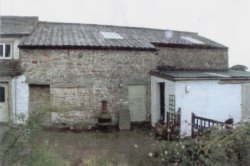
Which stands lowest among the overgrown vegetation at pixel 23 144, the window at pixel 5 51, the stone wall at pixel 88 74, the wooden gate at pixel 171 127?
the wooden gate at pixel 171 127

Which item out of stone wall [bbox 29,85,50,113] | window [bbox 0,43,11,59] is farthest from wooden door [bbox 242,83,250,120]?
window [bbox 0,43,11,59]

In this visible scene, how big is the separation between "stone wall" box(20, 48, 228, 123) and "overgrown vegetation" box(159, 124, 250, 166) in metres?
9.14

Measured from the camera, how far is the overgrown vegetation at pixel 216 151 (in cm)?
809

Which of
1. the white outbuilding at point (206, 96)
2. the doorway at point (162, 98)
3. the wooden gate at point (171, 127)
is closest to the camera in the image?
the wooden gate at point (171, 127)

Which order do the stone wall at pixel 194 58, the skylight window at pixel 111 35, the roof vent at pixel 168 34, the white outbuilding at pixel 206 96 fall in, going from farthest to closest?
the roof vent at pixel 168 34, the stone wall at pixel 194 58, the skylight window at pixel 111 35, the white outbuilding at pixel 206 96

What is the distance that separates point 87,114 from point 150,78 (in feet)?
12.3

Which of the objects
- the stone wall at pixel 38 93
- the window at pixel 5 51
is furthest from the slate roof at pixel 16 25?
the stone wall at pixel 38 93

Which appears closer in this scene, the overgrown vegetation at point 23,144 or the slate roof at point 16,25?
the overgrown vegetation at point 23,144

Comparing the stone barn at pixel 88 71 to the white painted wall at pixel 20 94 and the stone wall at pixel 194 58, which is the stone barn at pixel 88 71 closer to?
the white painted wall at pixel 20 94

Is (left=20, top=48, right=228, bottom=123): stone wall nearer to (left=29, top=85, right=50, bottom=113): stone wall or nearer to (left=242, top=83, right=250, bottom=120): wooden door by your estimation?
(left=29, top=85, right=50, bottom=113): stone wall

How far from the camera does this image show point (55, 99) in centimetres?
1769

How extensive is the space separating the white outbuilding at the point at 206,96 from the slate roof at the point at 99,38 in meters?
2.93

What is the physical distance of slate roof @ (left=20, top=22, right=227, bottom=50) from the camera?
59.0 feet

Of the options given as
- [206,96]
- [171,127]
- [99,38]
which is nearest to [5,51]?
[99,38]
